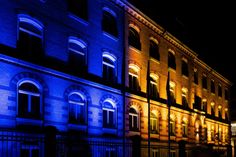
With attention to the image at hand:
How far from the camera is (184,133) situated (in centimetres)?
2936

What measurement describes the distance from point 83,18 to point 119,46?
12.2 ft

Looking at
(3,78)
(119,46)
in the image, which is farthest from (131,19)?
(3,78)

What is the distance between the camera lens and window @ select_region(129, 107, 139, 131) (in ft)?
71.2

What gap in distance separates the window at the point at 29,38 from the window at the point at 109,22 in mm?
5359

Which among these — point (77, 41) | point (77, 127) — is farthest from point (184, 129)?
point (77, 41)

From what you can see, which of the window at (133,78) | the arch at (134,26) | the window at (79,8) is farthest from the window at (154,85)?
the window at (79,8)

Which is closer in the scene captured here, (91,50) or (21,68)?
(21,68)

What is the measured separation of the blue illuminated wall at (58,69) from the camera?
1362 centimetres

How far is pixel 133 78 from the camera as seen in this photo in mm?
22719

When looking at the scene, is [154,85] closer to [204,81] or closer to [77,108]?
[77,108]

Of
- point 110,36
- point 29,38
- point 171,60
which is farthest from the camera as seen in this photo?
point 171,60

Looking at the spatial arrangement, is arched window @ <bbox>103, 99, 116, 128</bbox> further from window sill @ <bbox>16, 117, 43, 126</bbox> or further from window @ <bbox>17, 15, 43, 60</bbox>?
window @ <bbox>17, 15, 43, 60</bbox>

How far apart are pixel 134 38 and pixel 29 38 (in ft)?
31.8

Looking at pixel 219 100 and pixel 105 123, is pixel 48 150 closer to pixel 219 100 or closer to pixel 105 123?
pixel 105 123
